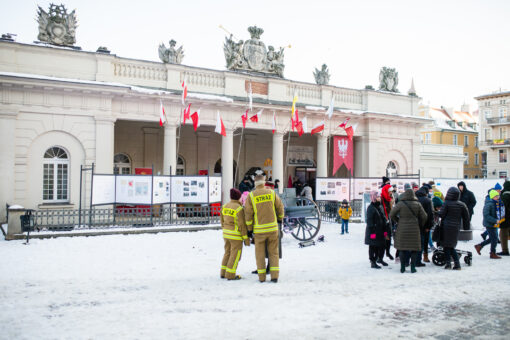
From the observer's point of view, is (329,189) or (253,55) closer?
(329,189)

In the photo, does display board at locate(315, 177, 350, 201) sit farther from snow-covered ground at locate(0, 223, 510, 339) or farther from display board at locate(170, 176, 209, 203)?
snow-covered ground at locate(0, 223, 510, 339)

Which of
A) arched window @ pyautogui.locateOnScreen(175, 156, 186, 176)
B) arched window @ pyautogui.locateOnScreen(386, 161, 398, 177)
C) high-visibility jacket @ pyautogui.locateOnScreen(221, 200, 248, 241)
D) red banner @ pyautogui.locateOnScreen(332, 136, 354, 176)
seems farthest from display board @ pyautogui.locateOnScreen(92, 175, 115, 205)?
arched window @ pyautogui.locateOnScreen(386, 161, 398, 177)

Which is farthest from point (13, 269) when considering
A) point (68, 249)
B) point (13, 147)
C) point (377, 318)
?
point (13, 147)

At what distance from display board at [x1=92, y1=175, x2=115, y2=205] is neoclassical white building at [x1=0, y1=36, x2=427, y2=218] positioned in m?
3.60

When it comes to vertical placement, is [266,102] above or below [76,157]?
above

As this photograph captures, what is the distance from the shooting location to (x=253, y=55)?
23.6 m

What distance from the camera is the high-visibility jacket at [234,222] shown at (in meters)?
8.12

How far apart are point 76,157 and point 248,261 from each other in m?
12.2

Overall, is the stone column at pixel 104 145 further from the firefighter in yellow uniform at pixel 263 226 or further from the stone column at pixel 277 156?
the firefighter in yellow uniform at pixel 263 226

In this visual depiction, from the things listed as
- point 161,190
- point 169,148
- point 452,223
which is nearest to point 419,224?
point 452,223

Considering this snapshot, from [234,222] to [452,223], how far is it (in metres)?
4.73

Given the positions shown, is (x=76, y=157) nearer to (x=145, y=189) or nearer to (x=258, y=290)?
(x=145, y=189)

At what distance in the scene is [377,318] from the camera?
5.76 meters

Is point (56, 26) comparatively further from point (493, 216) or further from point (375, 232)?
point (493, 216)
